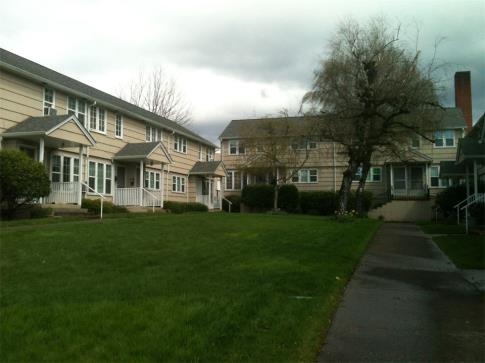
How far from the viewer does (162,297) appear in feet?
21.7

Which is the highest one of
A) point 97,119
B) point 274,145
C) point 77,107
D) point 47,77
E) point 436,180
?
point 47,77

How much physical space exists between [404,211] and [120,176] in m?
20.3

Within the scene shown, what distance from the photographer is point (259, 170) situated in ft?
122

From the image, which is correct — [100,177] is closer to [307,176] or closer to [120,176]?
[120,176]

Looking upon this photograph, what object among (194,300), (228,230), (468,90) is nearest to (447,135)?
(468,90)

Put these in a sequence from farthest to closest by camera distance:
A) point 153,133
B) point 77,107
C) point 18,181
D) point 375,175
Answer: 1. point 375,175
2. point 153,133
3. point 77,107
4. point 18,181

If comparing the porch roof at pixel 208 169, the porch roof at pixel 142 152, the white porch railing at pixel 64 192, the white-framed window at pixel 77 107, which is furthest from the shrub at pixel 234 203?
the white porch railing at pixel 64 192

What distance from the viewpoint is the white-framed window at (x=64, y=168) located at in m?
21.5

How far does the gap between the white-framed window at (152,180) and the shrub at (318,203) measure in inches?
484

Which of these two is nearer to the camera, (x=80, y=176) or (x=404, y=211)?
(x=80, y=176)

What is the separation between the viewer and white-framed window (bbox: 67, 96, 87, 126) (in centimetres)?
2302

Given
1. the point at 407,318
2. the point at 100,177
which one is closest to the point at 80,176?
the point at 100,177

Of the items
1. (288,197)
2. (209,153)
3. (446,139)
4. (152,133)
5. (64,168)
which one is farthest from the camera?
(209,153)

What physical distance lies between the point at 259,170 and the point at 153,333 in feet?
106
